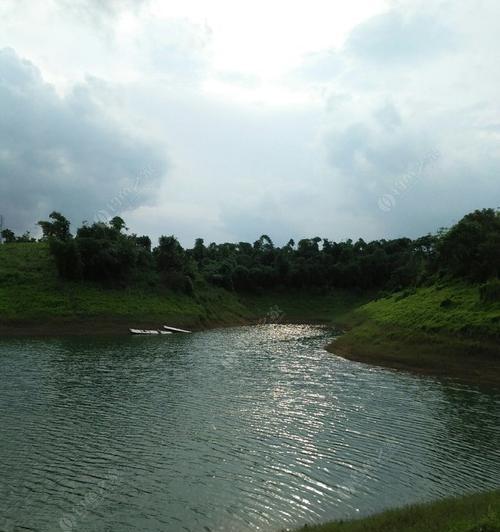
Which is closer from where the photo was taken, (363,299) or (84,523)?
(84,523)

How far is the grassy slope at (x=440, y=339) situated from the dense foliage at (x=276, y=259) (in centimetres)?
415

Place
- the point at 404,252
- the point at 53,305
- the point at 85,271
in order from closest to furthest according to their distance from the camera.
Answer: the point at 53,305 → the point at 85,271 → the point at 404,252

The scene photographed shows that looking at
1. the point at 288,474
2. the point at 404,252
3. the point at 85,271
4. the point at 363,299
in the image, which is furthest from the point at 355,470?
the point at 404,252

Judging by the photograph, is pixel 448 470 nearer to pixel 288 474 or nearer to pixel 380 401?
pixel 288 474

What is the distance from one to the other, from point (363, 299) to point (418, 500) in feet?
440

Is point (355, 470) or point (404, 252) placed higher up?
point (404, 252)

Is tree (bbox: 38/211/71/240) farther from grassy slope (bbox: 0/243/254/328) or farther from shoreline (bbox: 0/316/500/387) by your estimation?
shoreline (bbox: 0/316/500/387)

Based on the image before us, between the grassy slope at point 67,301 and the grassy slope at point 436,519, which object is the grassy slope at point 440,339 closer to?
the grassy slope at point 436,519

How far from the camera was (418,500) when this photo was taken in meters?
17.7

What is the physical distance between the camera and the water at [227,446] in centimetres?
1662

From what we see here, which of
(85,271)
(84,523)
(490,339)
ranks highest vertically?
(85,271)

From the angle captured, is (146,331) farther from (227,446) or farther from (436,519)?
(436,519)

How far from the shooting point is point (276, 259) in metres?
154

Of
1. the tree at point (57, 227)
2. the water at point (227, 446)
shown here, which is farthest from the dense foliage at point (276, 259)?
the water at point (227, 446)
